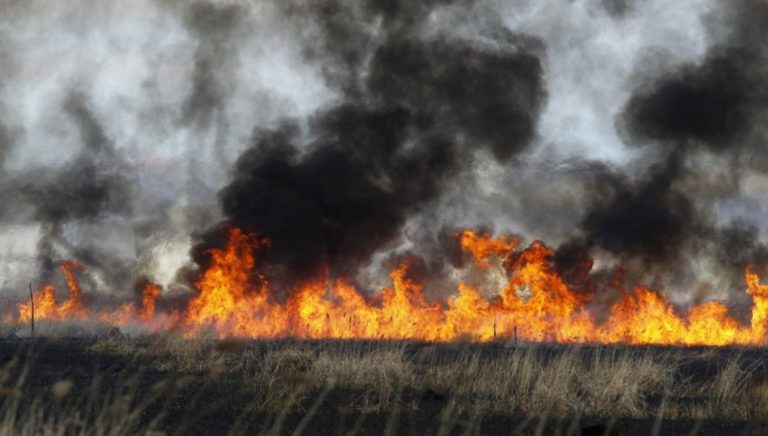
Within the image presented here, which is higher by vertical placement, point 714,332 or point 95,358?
point 714,332

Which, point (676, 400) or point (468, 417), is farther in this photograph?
point (676, 400)

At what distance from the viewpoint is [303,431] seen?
13023mm

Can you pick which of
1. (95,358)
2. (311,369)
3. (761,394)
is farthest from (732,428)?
(95,358)

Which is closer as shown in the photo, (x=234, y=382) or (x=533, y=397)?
(x=533, y=397)

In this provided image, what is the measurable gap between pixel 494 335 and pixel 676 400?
57.7 feet

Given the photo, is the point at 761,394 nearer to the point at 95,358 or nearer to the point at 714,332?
the point at 95,358

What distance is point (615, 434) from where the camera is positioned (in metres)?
12.2

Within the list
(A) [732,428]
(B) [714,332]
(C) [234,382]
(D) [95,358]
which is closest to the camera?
(A) [732,428]

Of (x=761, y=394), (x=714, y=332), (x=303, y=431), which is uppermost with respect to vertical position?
(x=714, y=332)

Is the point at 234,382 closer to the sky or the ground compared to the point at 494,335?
closer to the ground

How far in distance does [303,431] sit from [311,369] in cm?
534

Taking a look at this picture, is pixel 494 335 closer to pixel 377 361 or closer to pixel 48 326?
pixel 377 361

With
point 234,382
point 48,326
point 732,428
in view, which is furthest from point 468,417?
point 48,326

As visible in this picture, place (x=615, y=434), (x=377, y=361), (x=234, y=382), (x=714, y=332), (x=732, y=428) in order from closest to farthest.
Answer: (x=615, y=434)
(x=732, y=428)
(x=234, y=382)
(x=377, y=361)
(x=714, y=332)
